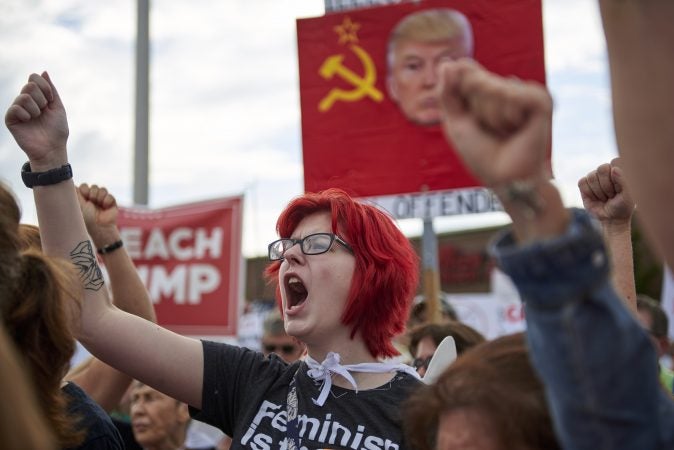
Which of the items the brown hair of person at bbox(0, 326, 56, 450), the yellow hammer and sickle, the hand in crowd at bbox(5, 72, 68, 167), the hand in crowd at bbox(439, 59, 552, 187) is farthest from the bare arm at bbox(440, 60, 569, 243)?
the yellow hammer and sickle

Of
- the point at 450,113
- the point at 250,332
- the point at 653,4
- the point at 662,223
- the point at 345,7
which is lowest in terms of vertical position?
the point at 250,332

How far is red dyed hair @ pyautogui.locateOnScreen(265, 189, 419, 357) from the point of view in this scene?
220 centimetres

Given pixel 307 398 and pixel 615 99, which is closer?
pixel 615 99

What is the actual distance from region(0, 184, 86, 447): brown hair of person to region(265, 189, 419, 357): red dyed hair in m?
Answer: 0.81

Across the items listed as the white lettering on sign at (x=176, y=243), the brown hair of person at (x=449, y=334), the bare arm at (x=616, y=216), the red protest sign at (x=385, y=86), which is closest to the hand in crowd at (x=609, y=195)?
the bare arm at (x=616, y=216)

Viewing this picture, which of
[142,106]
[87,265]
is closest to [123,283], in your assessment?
[87,265]

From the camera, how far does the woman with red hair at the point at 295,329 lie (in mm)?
1908

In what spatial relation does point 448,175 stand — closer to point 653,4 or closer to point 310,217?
point 310,217

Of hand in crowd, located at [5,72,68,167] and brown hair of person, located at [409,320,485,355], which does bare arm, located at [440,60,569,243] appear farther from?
brown hair of person, located at [409,320,485,355]

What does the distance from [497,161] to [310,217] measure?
139cm

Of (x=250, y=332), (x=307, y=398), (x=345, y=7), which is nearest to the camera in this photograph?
(x=307, y=398)

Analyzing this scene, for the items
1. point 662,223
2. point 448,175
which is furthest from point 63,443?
point 448,175

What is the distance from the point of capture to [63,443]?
1.59 m

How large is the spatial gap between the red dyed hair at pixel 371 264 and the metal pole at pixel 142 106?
15.6 ft
